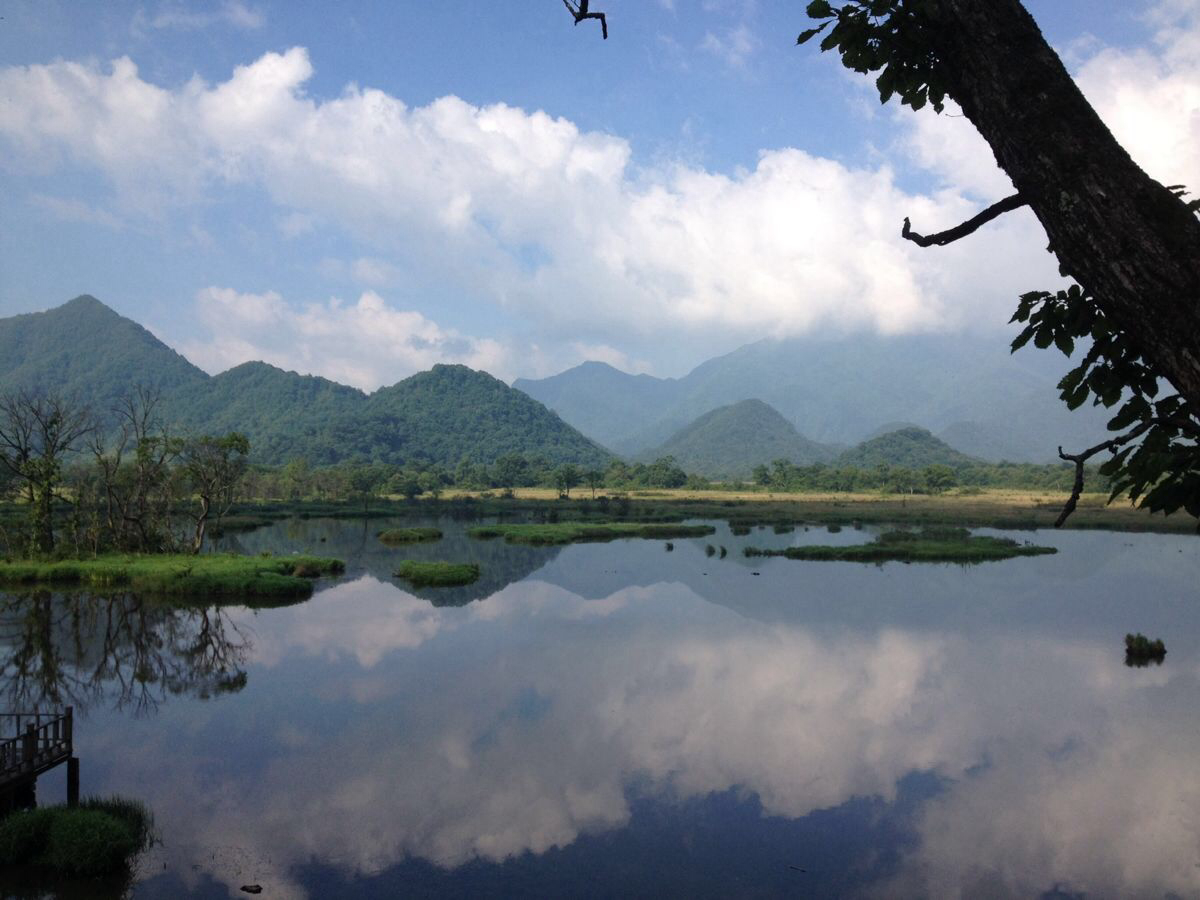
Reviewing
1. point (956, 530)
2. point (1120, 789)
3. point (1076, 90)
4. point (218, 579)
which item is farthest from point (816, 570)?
point (1076, 90)

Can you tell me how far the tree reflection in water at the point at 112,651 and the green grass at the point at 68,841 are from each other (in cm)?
893

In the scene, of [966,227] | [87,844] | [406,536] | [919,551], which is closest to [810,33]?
[966,227]

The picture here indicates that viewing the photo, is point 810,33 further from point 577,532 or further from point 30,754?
point 577,532

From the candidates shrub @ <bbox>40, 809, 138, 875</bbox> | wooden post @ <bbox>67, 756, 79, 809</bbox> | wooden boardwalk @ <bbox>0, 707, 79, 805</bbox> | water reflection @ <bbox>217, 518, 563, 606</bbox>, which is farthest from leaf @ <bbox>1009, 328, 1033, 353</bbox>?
A: water reflection @ <bbox>217, 518, 563, 606</bbox>

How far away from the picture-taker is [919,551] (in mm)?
52875

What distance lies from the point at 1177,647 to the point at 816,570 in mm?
20397

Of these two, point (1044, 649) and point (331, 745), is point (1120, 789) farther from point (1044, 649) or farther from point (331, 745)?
point (331, 745)

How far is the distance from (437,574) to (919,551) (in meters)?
32.8

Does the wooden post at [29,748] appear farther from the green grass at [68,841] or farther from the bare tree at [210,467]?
the bare tree at [210,467]

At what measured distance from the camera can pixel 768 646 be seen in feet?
97.0

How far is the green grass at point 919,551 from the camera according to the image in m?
51.8

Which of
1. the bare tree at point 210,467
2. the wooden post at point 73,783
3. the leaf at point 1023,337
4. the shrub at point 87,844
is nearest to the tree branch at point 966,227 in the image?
the leaf at point 1023,337

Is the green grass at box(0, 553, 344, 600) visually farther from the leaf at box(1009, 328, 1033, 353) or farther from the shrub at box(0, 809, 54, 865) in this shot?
the leaf at box(1009, 328, 1033, 353)

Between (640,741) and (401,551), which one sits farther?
(401,551)
